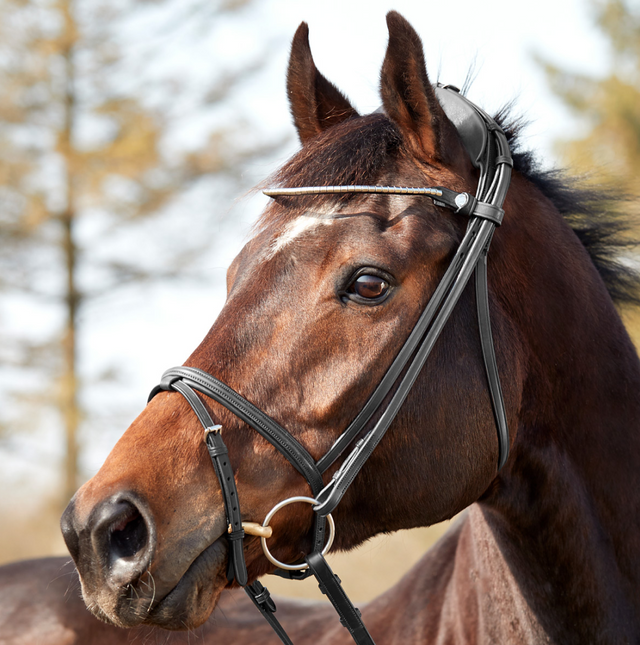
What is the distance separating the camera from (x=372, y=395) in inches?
72.1

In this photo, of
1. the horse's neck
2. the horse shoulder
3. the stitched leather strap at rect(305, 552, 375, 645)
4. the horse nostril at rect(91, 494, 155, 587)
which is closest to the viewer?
the horse nostril at rect(91, 494, 155, 587)

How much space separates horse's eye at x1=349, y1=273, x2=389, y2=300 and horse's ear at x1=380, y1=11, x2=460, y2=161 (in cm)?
52

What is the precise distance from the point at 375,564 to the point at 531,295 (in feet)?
34.5

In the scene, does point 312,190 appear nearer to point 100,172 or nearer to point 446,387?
point 446,387

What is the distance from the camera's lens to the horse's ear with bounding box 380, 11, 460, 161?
1999 mm

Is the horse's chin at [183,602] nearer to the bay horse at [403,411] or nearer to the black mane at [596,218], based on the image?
the bay horse at [403,411]

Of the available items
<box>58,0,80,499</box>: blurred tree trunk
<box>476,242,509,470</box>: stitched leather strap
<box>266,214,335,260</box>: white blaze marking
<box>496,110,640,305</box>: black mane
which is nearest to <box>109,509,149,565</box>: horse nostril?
<box>266,214,335,260</box>: white blaze marking

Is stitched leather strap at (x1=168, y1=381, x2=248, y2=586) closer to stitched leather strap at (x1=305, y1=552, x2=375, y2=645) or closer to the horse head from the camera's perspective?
the horse head

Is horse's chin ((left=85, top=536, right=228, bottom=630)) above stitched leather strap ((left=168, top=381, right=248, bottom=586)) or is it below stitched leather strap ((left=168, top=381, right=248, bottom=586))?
below

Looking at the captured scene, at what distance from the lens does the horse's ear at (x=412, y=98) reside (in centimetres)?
200

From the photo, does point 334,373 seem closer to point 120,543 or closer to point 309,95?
point 120,543

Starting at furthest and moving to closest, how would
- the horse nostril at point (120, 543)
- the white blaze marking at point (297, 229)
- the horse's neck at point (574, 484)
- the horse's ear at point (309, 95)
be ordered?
the horse's ear at point (309, 95), the horse's neck at point (574, 484), the white blaze marking at point (297, 229), the horse nostril at point (120, 543)

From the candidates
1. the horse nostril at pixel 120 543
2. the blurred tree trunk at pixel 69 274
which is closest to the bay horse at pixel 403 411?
the horse nostril at pixel 120 543

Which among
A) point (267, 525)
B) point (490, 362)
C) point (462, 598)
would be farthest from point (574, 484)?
point (267, 525)
